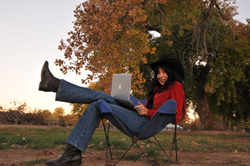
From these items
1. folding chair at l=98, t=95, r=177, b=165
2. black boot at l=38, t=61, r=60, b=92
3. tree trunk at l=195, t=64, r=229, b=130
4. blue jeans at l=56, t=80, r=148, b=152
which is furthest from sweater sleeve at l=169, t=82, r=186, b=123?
tree trunk at l=195, t=64, r=229, b=130

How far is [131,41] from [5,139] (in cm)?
559

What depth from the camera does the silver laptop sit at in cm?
395

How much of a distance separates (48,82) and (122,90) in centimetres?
101

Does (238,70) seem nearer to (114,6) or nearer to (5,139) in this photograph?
Result: (114,6)

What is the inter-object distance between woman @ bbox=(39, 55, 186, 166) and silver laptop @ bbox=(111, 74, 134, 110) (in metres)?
0.11

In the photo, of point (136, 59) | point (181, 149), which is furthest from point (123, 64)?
point (181, 149)

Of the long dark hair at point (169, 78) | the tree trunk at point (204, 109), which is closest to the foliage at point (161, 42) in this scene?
the tree trunk at point (204, 109)

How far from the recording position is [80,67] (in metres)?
9.77

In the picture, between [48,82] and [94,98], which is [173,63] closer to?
[94,98]

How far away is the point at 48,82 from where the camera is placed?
3.73 metres

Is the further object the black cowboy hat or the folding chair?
the black cowboy hat

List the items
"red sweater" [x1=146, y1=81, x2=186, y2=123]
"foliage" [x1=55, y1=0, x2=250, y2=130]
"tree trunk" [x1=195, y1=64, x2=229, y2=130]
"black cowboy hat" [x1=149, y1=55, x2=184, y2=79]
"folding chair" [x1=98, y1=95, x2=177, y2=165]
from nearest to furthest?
"folding chair" [x1=98, y1=95, x2=177, y2=165]
"red sweater" [x1=146, y1=81, x2=186, y2=123]
"black cowboy hat" [x1=149, y1=55, x2=184, y2=79]
"foliage" [x1=55, y1=0, x2=250, y2=130]
"tree trunk" [x1=195, y1=64, x2=229, y2=130]

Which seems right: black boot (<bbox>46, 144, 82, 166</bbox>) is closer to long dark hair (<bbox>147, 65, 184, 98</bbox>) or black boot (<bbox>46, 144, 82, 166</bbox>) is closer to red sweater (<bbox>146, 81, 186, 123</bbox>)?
red sweater (<bbox>146, 81, 186, 123</bbox>)

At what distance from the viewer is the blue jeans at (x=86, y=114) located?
3414mm
